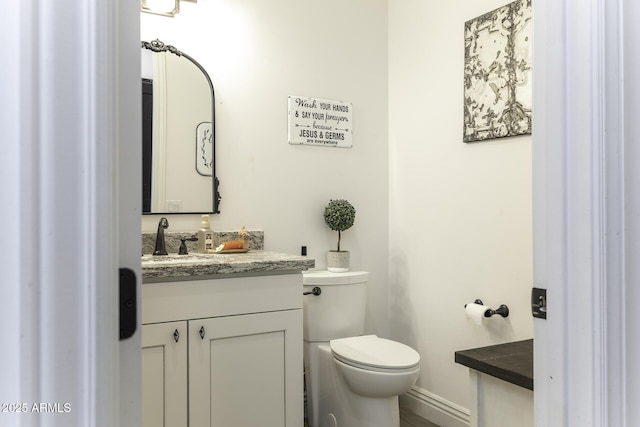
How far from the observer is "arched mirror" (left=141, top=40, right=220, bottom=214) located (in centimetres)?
215

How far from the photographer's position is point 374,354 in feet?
6.80

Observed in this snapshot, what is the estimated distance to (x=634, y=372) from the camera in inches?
28.4

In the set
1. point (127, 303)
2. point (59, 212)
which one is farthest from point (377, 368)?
point (59, 212)

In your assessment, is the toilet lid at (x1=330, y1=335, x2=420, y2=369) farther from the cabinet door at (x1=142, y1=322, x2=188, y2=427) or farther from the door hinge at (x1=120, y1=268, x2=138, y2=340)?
the door hinge at (x1=120, y1=268, x2=138, y2=340)

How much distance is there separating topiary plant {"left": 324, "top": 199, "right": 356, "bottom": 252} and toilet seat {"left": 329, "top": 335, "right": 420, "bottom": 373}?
588mm

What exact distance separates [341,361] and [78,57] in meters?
1.86

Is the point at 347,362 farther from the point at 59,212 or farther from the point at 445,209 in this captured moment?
the point at 59,212

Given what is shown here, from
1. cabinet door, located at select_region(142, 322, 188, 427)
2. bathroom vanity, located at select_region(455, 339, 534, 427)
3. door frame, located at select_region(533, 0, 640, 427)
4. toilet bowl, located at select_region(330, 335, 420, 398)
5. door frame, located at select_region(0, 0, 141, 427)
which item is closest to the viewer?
door frame, located at select_region(0, 0, 141, 427)

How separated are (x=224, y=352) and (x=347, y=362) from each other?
0.59 meters

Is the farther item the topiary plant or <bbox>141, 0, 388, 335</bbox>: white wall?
the topiary plant

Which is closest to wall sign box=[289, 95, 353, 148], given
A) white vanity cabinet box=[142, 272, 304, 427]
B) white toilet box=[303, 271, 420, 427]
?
white toilet box=[303, 271, 420, 427]

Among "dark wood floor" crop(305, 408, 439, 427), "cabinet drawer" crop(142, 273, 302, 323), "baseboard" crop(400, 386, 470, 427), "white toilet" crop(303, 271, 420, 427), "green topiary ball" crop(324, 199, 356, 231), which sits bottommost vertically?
"dark wood floor" crop(305, 408, 439, 427)

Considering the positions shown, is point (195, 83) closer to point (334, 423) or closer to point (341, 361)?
point (341, 361)

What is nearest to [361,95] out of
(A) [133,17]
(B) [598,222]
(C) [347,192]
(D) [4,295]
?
(C) [347,192]
